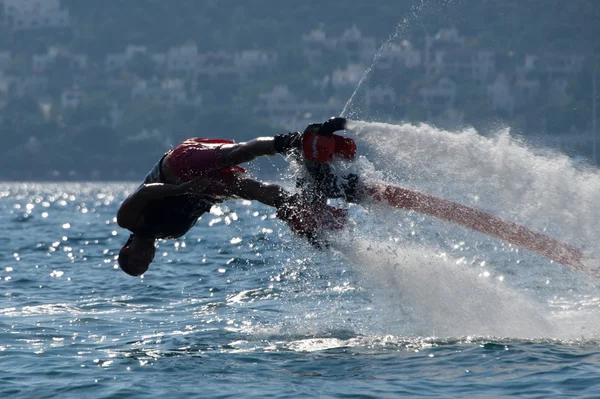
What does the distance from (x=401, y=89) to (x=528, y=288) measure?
122 m

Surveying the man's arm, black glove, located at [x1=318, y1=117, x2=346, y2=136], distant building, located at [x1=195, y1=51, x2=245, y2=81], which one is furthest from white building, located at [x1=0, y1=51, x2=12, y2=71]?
black glove, located at [x1=318, y1=117, x2=346, y2=136]

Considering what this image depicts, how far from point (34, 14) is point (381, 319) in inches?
7378

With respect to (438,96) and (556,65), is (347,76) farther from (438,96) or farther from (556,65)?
(556,65)

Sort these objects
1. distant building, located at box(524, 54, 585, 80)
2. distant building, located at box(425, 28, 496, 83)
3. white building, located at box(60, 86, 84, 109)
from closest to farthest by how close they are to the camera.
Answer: distant building, located at box(524, 54, 585, 80), distant building, located at box(425, 28, 496, 83), white building, located at box(60, 86, 84, 109)

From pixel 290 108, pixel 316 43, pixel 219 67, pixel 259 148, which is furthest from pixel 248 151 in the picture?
pixel 316 43

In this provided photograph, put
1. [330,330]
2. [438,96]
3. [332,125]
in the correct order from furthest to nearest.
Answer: [438,96], [330,330], [332,125]

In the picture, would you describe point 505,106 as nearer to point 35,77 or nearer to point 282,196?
point 35,77

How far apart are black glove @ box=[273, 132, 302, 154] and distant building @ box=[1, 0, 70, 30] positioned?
178 m

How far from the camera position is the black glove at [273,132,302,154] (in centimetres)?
1199

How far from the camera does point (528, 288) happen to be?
54.6 ft

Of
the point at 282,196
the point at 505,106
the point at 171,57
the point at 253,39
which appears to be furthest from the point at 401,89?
the point at 282,196

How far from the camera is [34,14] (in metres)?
192

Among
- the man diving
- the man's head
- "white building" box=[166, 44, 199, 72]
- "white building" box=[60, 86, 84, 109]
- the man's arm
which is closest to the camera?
the man diving

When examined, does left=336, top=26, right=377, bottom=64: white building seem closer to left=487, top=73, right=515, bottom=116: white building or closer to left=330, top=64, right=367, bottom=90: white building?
left=330, top=64, right=367, bottom=90: white building
